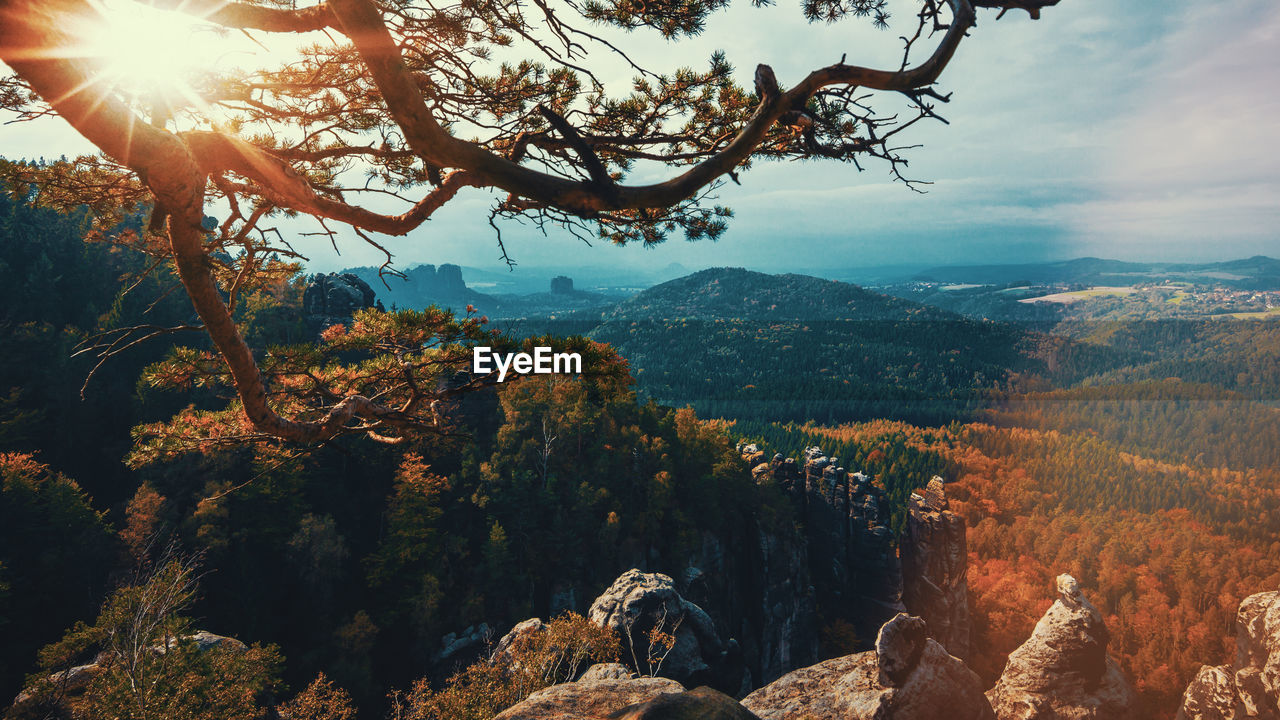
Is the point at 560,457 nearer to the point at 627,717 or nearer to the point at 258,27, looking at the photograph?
the point at 627,717

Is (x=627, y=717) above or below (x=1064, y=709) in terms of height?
above

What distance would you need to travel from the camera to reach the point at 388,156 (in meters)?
5.96

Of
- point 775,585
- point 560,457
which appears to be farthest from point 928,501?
point 560,457

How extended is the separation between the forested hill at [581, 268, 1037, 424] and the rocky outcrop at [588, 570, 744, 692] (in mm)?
89883

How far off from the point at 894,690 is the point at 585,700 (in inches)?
465

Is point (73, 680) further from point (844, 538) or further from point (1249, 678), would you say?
point (844, 538)

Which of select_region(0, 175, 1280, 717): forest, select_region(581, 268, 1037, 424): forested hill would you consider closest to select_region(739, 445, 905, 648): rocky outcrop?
select_region(0, 175, 1280, 717): forest

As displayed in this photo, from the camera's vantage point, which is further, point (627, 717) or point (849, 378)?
point (849, 378)

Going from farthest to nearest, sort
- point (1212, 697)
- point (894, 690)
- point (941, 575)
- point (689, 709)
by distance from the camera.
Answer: point (941, 575), point (1212, 697), point (894, 690), point (689, 709)

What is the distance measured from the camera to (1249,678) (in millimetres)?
13711

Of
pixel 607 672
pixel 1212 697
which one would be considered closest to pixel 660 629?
pixel 607 672

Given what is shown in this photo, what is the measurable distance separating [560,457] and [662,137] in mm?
28491

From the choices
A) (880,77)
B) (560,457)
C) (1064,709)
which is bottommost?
(1064,709)

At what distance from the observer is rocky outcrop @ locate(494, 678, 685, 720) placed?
6297 mm
